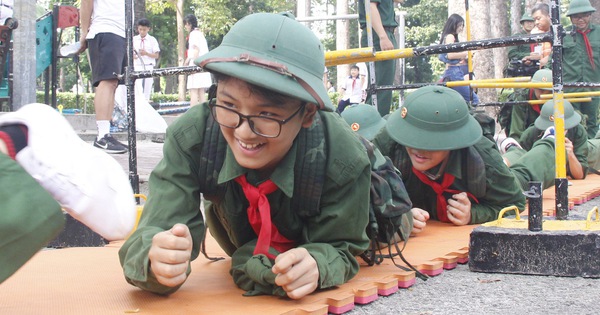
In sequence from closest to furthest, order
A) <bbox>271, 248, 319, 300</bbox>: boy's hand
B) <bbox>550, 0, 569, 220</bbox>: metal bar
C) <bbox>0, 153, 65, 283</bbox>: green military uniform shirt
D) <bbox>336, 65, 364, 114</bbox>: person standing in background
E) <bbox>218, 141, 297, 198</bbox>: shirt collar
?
<bbox>0, 153, 65, 283</bbox>: green military uniform shirt → <bbox>271, 248, 319, 300</bbox>: boy's hand → <bbox>218, 141, 297, 198</bbox>: shirt collar → <bbox>550, 0, 569, 220</bbox>: metal bar → <bbox>336, 65, 364, 114</bbox>: person standing in background

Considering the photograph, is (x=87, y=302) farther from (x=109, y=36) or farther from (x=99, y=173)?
(x=109, y=36)

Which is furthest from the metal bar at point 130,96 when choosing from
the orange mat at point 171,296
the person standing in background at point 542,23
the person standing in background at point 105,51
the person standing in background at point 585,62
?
the person standing in background at point 542,23

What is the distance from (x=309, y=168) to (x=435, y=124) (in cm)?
159

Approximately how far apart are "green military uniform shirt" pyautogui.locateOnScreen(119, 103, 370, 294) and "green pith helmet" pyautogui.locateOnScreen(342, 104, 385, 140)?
8.62ft

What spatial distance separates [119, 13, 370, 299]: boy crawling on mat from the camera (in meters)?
2.55

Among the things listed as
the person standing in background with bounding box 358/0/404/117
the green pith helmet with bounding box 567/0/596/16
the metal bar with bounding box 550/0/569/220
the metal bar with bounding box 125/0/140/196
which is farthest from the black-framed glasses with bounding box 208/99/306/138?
the green pith helmet with bounding box 567/0/596/16

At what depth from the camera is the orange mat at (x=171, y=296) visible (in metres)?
2.61

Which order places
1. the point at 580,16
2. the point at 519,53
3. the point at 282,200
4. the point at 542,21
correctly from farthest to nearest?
the point at 519,53 → the point at 542,21 → the point at 580,16 → the point at 282,200

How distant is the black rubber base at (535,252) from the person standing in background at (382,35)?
11.6ft

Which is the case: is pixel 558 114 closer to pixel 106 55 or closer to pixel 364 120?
pixel 364 120

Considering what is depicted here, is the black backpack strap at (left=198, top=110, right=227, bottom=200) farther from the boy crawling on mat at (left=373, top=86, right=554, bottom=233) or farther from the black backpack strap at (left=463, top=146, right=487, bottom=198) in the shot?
the black backpack strap at (left=463, top=146, right=487, bottom=198)

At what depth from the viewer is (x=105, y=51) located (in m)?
7.16

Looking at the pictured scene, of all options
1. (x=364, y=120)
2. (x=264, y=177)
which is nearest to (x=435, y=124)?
(x=364, y=120)

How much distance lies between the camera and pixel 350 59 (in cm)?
476
